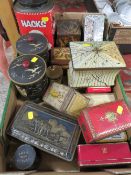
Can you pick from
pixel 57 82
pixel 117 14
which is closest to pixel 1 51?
pixel 57 82

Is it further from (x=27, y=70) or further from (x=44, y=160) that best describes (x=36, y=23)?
(x=44, y=160)

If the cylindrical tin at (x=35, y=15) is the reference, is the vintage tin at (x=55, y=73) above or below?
below

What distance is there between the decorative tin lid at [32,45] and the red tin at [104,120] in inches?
18.8

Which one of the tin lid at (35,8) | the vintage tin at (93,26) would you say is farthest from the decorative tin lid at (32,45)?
the vintage tin at (93,26)

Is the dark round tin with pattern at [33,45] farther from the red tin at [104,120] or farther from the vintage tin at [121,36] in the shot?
the vintage tin at [121,36]

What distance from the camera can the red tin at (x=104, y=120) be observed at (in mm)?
1068

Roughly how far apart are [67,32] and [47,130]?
743mm

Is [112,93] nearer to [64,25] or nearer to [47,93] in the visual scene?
[47,93]

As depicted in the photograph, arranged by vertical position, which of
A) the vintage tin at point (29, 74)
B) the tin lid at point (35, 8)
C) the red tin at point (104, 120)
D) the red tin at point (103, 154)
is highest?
the tin lid at point (35, 8)

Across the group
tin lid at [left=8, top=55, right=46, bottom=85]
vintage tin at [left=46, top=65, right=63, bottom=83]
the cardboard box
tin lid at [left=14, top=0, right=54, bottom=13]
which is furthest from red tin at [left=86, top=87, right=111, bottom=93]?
tin lid at [left=14, top=0, right=54, bottom=13]

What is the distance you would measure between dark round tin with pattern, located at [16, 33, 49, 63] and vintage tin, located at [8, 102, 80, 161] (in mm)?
327

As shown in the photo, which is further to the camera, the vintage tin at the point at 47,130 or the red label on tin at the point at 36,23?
the red label on tin at the point at 36,23

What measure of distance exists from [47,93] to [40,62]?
200 mm

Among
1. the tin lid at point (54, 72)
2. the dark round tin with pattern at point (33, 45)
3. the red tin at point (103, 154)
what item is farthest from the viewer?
the tin lid at point (54, 72)
